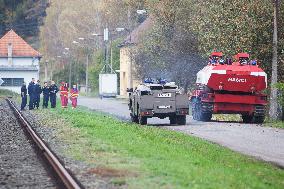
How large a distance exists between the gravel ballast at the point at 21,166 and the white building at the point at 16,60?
87.7m

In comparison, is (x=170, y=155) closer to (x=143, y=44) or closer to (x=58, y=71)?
(x=143, y=44)

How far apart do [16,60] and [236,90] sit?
84.9 m

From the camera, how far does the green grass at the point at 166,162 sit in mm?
12195

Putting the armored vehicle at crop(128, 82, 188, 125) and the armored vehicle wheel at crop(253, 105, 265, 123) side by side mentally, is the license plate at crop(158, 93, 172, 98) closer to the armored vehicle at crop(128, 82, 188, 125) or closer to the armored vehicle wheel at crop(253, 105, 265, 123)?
the armored vehicle at crop(128, 82, 188, 125)

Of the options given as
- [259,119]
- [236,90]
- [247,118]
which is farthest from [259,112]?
[247,118]

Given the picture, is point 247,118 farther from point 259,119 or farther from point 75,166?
point 75,166

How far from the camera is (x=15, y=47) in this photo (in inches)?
4540

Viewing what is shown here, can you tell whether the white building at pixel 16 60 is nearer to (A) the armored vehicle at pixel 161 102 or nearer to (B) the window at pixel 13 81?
(B) the window at pixel 13 81

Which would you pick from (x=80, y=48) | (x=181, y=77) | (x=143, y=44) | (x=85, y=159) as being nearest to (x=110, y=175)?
(x=85, y=159)

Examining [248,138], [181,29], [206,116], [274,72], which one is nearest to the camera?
[248,138]

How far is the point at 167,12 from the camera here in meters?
55.2

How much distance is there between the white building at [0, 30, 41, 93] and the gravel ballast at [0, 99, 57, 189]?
87.7 meters

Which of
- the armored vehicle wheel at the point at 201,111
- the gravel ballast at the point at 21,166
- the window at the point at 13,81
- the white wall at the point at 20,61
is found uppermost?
the white wall at the point at 20,61

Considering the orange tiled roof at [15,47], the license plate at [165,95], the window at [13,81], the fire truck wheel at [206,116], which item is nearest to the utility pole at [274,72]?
the fire truck wheel at [206,116]
